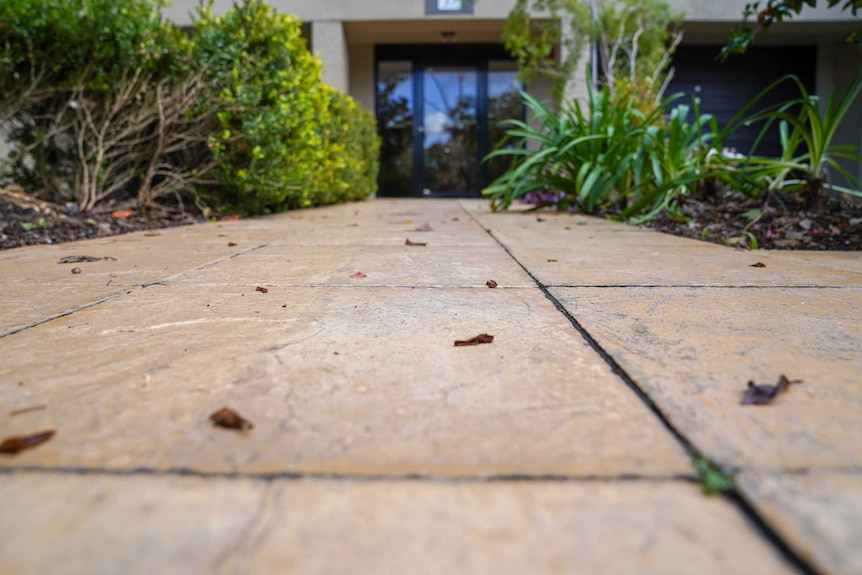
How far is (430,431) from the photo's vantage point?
74cm

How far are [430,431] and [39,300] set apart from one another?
1270 mm

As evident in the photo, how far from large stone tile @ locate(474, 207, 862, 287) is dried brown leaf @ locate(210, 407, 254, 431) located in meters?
1.12

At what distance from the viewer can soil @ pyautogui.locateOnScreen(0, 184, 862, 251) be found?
9.57 feet

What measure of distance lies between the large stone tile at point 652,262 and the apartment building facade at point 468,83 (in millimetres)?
7292

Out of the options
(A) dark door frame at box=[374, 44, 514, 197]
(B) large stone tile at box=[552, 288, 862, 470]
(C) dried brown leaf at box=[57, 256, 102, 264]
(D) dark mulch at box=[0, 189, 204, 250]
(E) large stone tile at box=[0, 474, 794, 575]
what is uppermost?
(A) dark door frame at box=[374, 44, 514, 197]

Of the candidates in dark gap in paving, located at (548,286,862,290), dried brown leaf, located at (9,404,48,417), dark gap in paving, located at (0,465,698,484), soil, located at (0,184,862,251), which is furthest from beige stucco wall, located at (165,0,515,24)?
dark gap in paving, located at (0,465,698,484)

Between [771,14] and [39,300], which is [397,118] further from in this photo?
[39,300]

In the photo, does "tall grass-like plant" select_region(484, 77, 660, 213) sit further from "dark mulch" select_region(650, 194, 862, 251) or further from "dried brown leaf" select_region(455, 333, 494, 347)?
"dried brown leaf" select_region(455, 333, 494, 347)

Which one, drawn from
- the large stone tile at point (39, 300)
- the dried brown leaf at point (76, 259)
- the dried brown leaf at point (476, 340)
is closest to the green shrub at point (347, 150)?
the dried brown leaf at point (76, 259)

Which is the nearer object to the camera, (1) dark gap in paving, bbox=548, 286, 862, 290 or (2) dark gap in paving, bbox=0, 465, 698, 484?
(2) dark gap in paving, bbox=0, 465, 698, 484

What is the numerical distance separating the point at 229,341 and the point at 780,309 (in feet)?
3.93

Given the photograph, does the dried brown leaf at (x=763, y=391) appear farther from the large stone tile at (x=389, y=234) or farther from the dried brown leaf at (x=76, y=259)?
the dried brown leaf at (x=76, y=259)

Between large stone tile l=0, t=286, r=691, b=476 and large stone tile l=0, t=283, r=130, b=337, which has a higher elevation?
large stone tile l=0, t=283, r=130, b=337

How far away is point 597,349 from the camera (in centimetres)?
106
